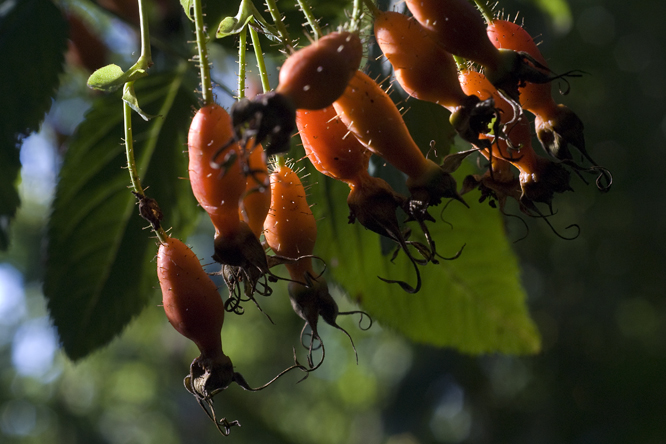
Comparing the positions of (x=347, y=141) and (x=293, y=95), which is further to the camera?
(x=347, y=141)

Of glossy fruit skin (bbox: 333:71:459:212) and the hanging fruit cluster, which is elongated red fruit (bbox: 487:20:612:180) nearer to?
the hanging fruit cluster

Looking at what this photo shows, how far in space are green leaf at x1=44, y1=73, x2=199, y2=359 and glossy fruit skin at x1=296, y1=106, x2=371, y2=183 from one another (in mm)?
595

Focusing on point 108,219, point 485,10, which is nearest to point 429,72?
point 485,10

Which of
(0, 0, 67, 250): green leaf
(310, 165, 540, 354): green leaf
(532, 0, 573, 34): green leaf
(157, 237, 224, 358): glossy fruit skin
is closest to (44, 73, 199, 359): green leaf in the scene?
(0, 0, 67, 250): green leaf

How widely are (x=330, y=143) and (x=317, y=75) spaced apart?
0.14 meters

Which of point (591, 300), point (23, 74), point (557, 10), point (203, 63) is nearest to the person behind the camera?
point (203, 63)

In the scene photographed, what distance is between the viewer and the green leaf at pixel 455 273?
3.84ft

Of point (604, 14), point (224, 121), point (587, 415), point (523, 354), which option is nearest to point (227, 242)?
point (224, 121)

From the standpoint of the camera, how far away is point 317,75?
541mm

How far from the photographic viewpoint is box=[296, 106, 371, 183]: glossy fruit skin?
0.66 meters

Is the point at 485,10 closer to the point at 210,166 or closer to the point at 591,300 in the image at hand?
the point at 210,166

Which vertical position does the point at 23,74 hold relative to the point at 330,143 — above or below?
below

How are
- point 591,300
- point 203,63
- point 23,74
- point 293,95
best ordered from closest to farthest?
point 293,95
point 203,63
point 23,74
point 591,300

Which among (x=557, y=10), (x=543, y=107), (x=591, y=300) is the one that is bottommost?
(x=591, y=300)
